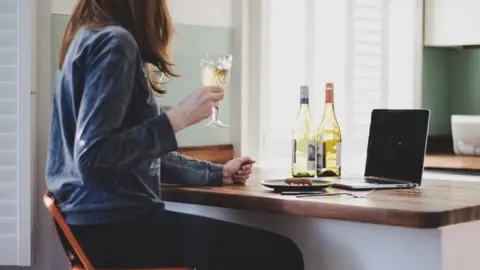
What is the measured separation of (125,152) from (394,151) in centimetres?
91

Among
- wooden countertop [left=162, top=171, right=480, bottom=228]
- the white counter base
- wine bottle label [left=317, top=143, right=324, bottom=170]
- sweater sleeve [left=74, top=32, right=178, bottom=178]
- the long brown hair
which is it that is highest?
the long brown hair

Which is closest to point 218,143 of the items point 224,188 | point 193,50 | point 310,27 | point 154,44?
point 193,50

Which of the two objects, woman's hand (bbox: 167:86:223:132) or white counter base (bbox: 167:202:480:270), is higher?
woman's hand (bbox: 167:86:223:132)

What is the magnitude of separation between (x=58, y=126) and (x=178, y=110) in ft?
0.97

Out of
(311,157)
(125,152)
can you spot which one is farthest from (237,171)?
(125,152)

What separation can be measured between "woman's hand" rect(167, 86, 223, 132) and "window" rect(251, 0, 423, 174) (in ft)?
5.06

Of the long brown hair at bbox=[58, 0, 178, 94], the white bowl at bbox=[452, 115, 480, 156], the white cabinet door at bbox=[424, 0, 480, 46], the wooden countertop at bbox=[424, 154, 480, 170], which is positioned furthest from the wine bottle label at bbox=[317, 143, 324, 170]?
the white cabinet door at bbox=[424, 0, 480, 46]

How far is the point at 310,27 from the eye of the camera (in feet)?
11.9

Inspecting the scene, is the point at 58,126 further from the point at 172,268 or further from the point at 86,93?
the point at 172,268

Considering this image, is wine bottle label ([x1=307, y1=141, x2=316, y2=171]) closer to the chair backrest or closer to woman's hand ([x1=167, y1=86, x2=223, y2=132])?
woman's hand ([x1=167, y1=86, x2=223, y2=132])

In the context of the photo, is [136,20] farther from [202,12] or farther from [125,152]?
[202,12]

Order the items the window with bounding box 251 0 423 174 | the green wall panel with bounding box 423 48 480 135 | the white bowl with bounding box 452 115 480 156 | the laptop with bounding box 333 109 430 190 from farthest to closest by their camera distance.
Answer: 1. the green wall panel with bounding box 423 48 480 135
2. the white bowl with bounding box 452 115 480 156
3. the window with bounding box 251 0 423 174
4. the laptop with bounding box 333 109 430 190

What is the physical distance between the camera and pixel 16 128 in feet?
8.14

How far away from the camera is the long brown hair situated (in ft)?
6.15
